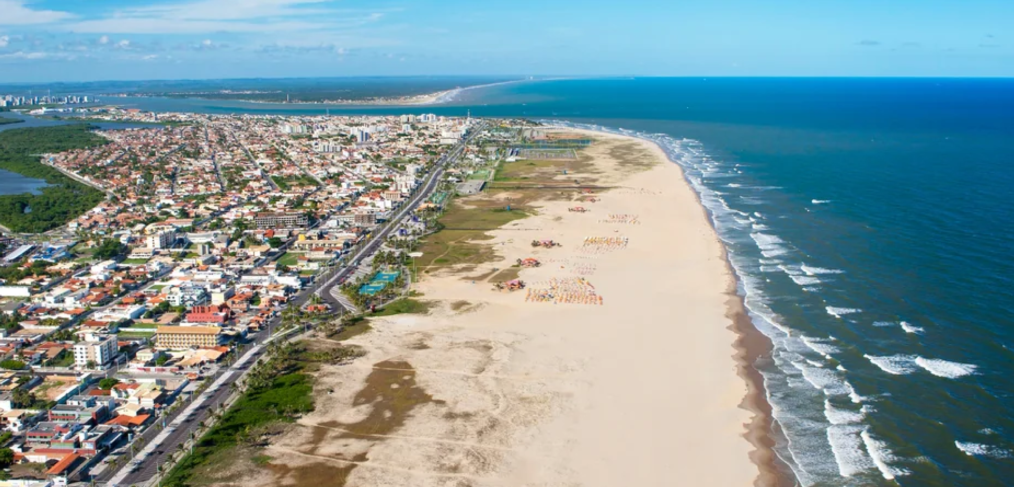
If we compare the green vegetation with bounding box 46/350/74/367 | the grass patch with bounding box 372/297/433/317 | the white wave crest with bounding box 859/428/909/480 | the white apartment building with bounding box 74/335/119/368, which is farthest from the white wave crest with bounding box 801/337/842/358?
the green vegetation with bounding box 46/350/74/367

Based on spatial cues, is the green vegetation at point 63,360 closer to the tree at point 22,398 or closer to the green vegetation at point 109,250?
the tree at point 22,398

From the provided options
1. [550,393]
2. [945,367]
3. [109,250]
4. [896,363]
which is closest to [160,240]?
[109,250]

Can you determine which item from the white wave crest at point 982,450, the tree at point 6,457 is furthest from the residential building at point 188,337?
the white wave crest at point 982,450

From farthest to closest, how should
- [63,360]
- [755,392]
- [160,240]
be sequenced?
[160,240] → [63,360] → [755,392]

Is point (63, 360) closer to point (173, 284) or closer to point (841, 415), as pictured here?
point (173, 284)

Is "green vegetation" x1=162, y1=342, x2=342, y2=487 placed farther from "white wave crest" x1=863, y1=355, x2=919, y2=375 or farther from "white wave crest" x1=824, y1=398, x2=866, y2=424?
"white wave crest" x1=863, y1=355, x2=919, y2=375

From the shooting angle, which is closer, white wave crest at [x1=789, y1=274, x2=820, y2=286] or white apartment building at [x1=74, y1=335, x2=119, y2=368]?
white apartment building at [x1=74, y1=335, x2=119, y2=368]
